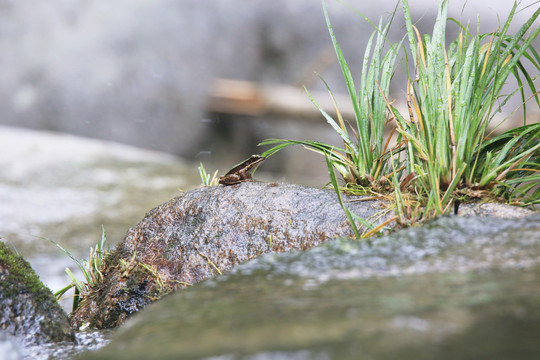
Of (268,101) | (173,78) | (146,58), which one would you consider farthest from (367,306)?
(146,58)

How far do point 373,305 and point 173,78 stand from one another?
7754mm

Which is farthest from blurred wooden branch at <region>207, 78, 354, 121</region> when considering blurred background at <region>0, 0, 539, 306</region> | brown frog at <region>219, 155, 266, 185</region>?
brown frog at <region>219, 155, 266, 185</region>

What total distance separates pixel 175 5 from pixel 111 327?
7263 millimetres

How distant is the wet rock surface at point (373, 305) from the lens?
3.07ft

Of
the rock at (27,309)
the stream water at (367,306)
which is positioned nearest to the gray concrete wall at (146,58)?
the rock at (27,309)

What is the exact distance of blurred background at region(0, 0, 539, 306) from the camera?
7984mm

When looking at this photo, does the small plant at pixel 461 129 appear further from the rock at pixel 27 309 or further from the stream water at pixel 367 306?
the rock at pixel 27 309

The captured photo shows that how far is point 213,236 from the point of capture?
8.25ft

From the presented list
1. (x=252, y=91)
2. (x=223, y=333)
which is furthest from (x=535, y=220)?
(x=252, y=91)

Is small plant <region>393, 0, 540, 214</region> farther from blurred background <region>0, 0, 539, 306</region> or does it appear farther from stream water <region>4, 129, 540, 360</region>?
blurred background <region>0, 0, 539, 306</region>

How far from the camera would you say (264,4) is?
8445 mm

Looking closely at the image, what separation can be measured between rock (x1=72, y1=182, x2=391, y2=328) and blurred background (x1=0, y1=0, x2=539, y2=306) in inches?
206

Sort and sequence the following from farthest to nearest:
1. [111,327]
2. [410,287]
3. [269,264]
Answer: [111,327]
[269,264]
[410,287]

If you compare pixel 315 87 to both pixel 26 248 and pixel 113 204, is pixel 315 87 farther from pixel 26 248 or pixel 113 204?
pixel 26 248
